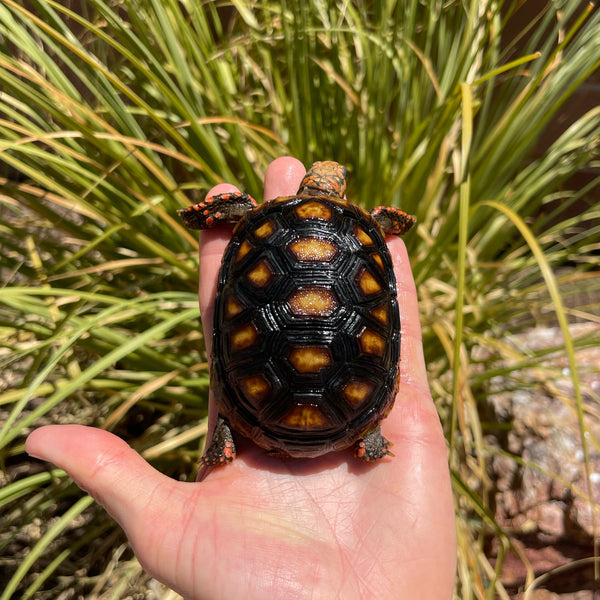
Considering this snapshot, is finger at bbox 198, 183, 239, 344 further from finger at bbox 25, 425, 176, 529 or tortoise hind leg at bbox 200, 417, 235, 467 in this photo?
finger at bbox 25, 425, 176, 529

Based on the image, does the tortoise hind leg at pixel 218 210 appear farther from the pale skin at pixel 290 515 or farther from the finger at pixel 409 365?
the pale skin at pixel 290 515

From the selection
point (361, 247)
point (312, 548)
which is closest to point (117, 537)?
point (312, 548)

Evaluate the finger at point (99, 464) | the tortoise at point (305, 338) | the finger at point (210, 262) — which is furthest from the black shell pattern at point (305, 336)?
the finger at point (99, 464)

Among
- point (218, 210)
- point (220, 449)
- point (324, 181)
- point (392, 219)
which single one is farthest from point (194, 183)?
point (220, 449)

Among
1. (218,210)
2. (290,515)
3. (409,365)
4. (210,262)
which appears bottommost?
(290,515)

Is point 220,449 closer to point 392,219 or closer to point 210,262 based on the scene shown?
point 210,262

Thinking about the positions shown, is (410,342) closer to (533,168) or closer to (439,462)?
(439,462)

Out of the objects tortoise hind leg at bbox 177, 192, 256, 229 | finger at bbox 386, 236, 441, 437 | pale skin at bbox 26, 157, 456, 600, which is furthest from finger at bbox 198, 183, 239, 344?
finger at bbox 386, 236, 441, 437
